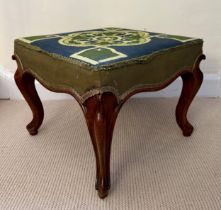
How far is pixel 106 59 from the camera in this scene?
2.13 feet

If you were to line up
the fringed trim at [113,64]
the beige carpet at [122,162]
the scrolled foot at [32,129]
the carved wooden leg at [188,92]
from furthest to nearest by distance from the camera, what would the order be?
the scrolled foot at [32,129] < the carved wooden leg at [188,92] < the beige carpet at [122,162] < the fringed trim at [113,64]

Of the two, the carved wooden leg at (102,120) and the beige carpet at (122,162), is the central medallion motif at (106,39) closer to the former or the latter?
the carved wooden leg at (102,120)

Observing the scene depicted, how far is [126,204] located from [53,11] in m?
0.91

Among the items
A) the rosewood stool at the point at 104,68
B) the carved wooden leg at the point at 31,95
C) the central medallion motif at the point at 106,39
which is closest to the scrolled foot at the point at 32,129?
the carved wooden leg at the point at 31,95

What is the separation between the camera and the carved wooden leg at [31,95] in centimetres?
95

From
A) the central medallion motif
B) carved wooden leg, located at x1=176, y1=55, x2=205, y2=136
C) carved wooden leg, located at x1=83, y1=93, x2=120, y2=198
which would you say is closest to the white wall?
the central medallion motif

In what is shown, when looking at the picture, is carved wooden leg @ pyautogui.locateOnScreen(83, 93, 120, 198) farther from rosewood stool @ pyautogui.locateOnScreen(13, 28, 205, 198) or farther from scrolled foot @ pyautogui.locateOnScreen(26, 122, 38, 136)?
scrolled foot @ pyautogui.locateOnScreen(26, 122, 38, 136)

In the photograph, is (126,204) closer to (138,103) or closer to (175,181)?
(175,181)

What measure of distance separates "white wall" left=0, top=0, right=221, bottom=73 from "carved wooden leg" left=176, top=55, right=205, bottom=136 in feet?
1.39

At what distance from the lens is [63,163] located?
0.91 meters

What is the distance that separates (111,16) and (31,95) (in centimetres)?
53

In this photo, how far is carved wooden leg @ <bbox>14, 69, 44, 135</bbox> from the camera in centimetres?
95

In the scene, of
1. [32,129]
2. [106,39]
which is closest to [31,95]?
[32,129]

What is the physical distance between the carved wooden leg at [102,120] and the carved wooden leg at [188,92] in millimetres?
368
